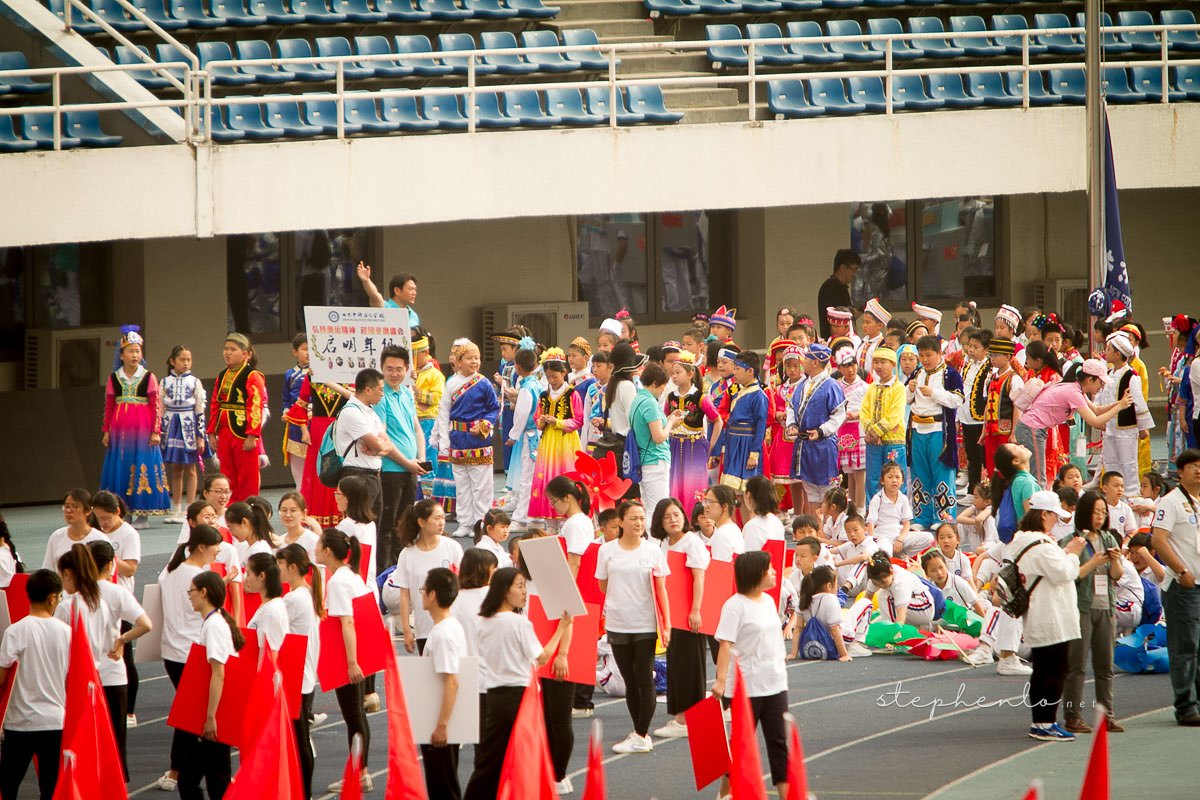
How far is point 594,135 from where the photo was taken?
18.4 m

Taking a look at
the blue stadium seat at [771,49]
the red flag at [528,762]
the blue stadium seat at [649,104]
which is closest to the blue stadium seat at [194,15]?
the blue stadium seat at [649,104]

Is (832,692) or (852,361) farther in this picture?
(852,361)

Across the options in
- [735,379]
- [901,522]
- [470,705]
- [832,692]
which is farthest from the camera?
[735,379]

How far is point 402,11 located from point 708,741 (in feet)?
46.4

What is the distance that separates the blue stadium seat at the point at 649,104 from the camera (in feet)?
65.2

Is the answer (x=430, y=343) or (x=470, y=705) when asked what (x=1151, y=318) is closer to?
(x=430, y=343)

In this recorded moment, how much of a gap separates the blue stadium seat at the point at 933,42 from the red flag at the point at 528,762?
55.0 feet

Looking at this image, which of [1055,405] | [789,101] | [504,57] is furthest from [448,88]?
[1055,405]

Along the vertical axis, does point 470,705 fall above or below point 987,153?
below

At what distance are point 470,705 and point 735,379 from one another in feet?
25.5

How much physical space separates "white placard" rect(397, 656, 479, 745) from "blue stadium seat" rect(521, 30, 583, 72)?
533 inches

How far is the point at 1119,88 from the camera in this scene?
2167 centimetres

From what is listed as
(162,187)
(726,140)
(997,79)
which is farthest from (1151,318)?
(162,187)

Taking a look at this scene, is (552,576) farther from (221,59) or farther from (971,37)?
(971,37)
